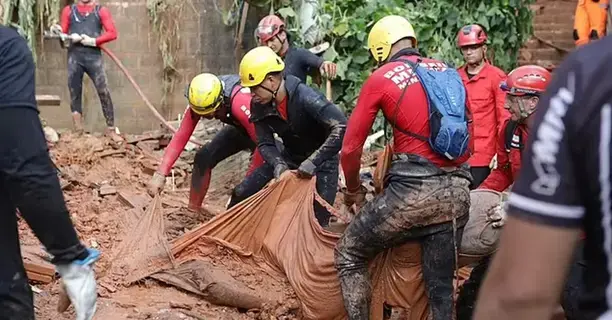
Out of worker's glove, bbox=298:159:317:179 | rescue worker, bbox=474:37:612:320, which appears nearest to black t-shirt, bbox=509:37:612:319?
rescue worker, bbox=474:37:612:320

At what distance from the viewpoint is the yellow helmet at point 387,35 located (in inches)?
187

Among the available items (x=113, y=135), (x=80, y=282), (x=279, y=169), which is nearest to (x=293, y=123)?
(x=279, y=169)

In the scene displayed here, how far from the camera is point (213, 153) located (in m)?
6.88

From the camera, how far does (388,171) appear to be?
15.4 ft

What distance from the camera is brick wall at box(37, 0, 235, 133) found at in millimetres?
11617

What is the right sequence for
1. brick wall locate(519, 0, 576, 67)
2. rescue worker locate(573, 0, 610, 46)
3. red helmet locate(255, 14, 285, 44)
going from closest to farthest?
red helmet locate(255, 14, 285, 44)
rescue worker locate(573, 0, 610, 46)
brick wall locate(519, 0, 576, 67)

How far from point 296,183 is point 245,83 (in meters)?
0.74

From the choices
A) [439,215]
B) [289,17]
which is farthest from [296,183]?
[289,17]

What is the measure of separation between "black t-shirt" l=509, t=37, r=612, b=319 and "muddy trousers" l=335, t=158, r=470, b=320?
9.94 feet

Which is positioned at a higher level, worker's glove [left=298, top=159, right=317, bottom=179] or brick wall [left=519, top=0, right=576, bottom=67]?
worker's glove [left=298, top=159, right=317, bottom=179]

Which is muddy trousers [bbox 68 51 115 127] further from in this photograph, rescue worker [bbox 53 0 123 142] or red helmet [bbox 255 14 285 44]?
red helmet [bbox 255 14 285 44]

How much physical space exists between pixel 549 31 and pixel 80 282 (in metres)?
11.7

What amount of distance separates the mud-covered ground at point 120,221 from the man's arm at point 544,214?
12.6ft

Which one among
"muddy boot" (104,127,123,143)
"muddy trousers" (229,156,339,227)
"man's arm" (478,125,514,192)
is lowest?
"muddy boot" (104,127,123,143)
